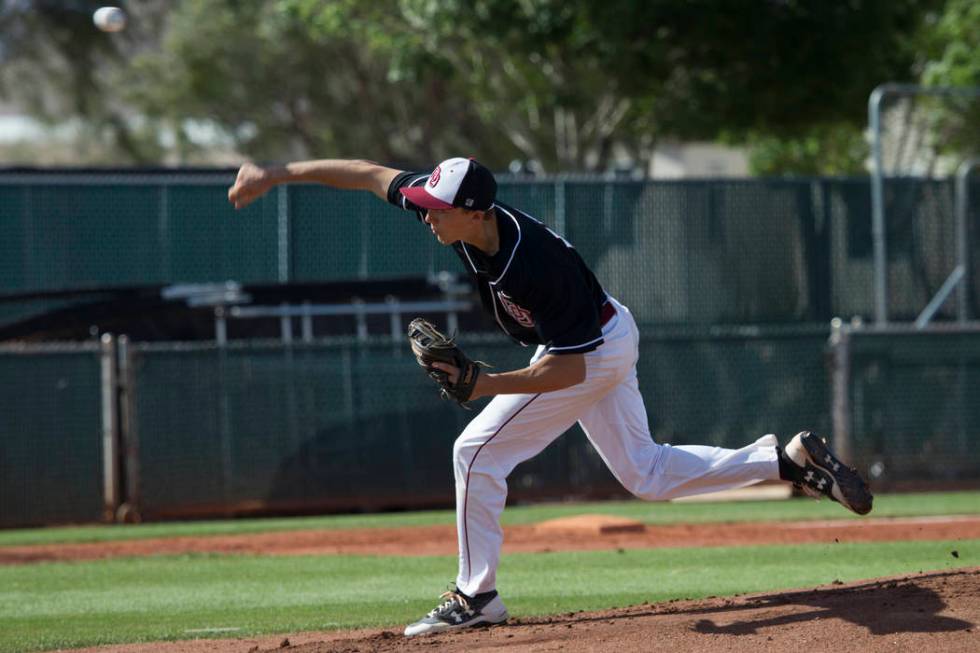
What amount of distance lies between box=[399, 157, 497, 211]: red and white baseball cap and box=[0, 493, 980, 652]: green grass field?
2161 mm

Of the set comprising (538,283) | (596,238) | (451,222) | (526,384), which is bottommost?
(526,384)

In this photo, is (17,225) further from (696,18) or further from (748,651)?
(748,651)

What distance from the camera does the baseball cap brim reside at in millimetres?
5207

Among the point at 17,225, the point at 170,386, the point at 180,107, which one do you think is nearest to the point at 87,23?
the point at 180,107

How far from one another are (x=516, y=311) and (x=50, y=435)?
776 centimetres

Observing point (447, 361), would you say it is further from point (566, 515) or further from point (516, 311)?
point (566, 515)

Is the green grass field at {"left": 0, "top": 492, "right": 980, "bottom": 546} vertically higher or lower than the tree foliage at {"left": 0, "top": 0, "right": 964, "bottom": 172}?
lower

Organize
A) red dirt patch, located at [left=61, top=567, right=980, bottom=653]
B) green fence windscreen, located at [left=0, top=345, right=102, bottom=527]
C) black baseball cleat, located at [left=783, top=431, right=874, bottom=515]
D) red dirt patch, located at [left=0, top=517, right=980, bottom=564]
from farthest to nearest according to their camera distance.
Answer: green fence windscreen, located at [left=0, top=345, right=102, bottom=527], red dirt patch, located at [left=0, top=517, right=980, bottom=564], black baseball cleat, located at [left=783, top=431, right=874, bottom=515], red dirt patch, located at [left=61, top=567, right=980, bottom=653]

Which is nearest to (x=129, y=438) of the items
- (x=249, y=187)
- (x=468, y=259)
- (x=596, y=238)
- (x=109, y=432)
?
(x=109, y=432)

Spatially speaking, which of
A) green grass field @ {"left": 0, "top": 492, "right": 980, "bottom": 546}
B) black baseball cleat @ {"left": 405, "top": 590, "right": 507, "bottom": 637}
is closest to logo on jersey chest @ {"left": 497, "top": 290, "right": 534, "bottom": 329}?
black baseball cleat @ {"left": 405, "top": 590, "right": 507, "bottom": 637}

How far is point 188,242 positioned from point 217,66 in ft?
60.1

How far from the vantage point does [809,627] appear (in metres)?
5.14

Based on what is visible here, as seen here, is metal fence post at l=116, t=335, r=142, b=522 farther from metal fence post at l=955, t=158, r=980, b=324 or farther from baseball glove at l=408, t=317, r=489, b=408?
metal fence post at l=955, t=158, r=980, b=324

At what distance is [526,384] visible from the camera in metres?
5.27
